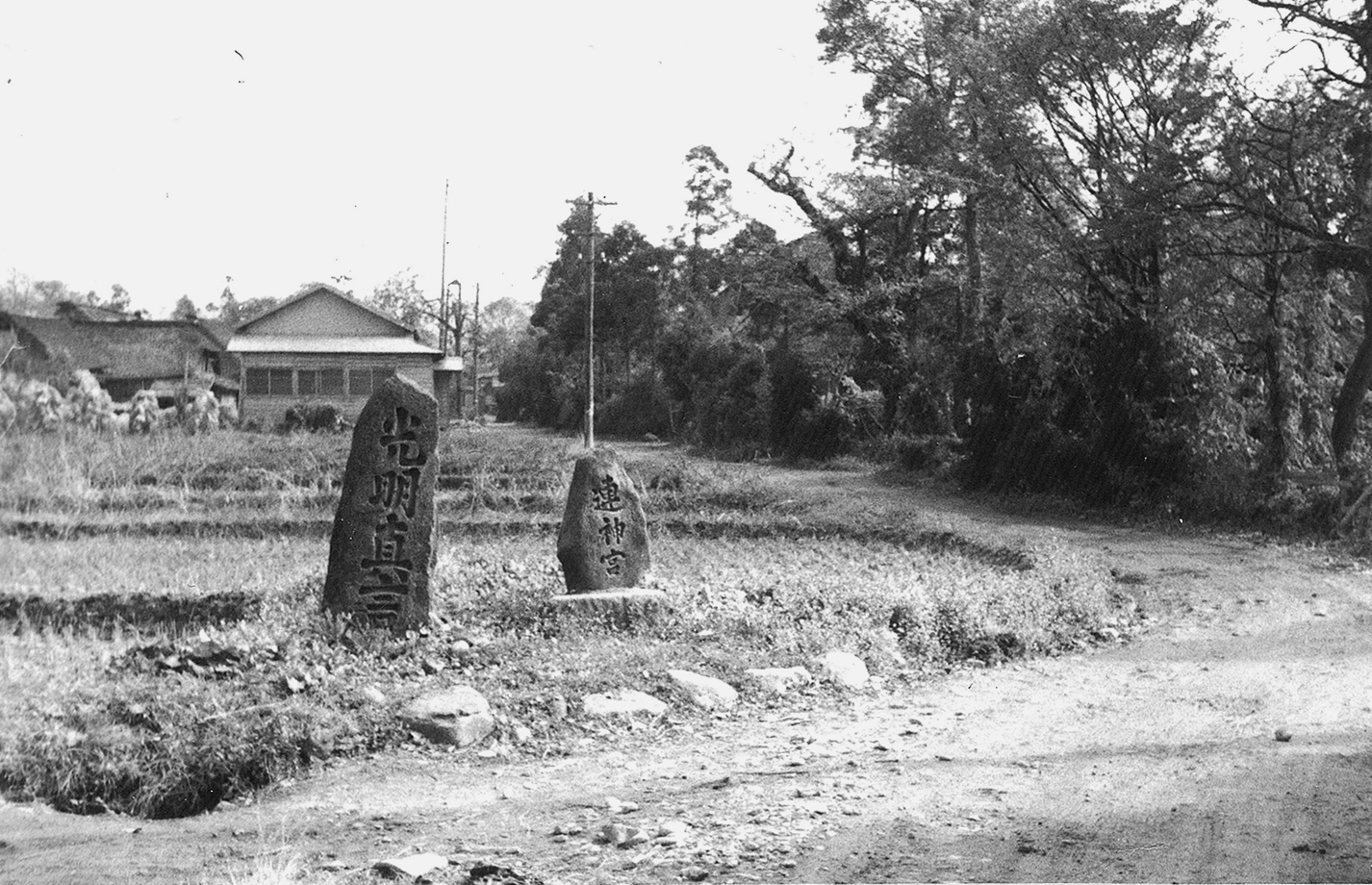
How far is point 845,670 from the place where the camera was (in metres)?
Result: 7.62

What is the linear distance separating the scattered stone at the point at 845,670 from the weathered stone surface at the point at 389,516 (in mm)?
2608

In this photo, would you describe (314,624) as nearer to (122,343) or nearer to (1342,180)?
(122,343)

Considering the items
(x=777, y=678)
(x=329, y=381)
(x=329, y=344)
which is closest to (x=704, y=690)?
(x=777, y=678)

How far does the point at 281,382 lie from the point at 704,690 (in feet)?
22.4

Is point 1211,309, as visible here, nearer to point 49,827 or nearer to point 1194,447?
point 1194,447

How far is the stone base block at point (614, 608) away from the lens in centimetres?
880

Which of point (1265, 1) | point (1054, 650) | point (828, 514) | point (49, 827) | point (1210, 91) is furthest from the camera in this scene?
point (828, 514)

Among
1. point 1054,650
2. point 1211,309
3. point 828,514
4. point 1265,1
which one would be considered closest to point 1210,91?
point 1265,1

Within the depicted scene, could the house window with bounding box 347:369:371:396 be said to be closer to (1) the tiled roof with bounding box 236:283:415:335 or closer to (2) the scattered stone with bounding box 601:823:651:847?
(1) the tiled roof with bounding box 236:283:415:335

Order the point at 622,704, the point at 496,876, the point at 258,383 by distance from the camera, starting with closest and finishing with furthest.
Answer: the point at 496,876 < the point at 622,704 < the point at 258,383

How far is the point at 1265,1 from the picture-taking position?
50.4 feet

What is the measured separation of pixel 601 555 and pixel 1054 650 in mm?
3383

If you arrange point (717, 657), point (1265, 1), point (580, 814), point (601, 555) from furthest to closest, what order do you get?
1. point (1265, 1)
2. point (601, 555)
3. point (717, 657)
4. point (580, 814)

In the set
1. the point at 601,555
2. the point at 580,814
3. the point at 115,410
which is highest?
the point at 115,410
